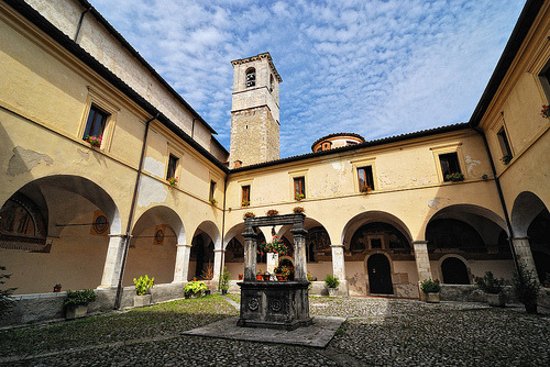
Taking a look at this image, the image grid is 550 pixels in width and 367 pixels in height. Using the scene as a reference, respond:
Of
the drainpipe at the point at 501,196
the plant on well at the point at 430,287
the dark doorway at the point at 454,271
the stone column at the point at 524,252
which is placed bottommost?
the plant on well at the point at 430,287

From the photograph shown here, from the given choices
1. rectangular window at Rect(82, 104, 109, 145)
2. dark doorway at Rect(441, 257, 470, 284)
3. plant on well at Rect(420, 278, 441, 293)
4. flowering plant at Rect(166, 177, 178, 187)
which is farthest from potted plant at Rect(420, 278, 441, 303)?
rectangular window at Rect(82, 104, 109, 145)

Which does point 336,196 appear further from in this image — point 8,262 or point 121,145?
point 8,262

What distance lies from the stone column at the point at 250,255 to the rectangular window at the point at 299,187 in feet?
24.6

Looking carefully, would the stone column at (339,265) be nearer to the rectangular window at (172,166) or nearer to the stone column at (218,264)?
the stone column at (218,264)

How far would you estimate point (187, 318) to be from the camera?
7512mm

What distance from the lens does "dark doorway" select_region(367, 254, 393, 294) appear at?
1397cm

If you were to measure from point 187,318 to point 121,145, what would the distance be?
6.47 metres

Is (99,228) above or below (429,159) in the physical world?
below

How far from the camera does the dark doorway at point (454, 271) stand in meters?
12.7

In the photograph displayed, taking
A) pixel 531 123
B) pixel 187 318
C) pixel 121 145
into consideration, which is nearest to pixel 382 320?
pixel 187 318

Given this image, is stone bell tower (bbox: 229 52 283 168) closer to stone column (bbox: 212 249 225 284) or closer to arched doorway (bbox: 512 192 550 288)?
stone column (bbox: 212 249 225 284)

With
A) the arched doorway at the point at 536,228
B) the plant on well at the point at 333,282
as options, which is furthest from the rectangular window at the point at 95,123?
the arched doorway at the point at 536,228

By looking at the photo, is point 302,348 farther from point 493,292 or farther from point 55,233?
point 55,233

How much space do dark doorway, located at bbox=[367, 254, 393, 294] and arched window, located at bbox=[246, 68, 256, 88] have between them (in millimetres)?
21538
